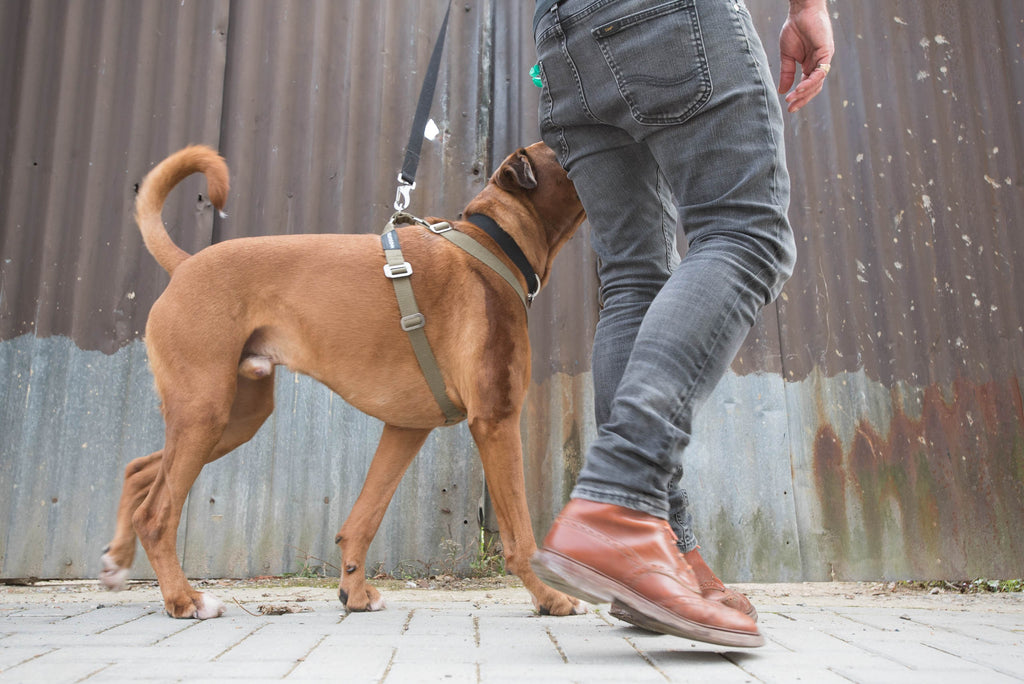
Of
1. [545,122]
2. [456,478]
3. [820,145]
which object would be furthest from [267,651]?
[820,145]

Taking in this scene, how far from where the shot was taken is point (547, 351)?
3793 millimetres

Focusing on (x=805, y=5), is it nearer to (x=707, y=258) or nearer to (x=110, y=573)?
(x=707, y=258)

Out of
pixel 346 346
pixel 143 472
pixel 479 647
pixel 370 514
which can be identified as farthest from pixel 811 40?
pixel 143 472

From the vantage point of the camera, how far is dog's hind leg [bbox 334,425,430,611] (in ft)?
7.99

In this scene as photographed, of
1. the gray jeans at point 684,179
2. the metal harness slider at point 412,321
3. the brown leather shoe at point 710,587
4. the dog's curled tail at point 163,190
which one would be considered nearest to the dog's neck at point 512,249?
the metal harness slider at point 412,321

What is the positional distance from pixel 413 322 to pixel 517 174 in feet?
2.23

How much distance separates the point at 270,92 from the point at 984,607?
4.26 meters

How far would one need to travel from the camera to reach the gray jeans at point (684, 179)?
1.31 m

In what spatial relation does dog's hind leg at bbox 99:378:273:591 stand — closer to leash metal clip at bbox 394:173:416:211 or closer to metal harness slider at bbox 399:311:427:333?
metal harness slider at bbox 399:311:427:333

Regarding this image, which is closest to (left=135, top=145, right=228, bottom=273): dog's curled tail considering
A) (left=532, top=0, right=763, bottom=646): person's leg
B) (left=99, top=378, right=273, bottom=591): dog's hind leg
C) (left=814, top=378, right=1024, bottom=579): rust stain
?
(left=99, top=378, right=273, bottom=591): dog's hind leg

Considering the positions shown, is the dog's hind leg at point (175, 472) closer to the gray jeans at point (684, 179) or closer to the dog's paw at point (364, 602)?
the dog's paw at point (364, 602)

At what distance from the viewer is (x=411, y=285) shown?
2480 mm

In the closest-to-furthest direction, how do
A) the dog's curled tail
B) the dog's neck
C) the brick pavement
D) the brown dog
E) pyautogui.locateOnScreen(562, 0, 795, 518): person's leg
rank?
the brick pavement, pyautogui.locateOnScreen(562, 0, 795, 518): person's leg, the brown dog, the dog's neck, the dog's curled tail

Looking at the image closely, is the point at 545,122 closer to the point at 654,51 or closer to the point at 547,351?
the point at 654,51
